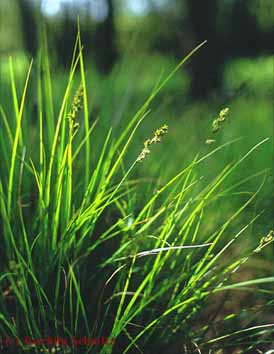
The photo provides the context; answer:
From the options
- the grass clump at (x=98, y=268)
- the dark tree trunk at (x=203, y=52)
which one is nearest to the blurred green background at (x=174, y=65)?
the dark tree trunk at (x=203, y=52)

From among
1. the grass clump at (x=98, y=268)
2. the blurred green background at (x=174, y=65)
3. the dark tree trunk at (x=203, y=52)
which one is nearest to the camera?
the grass clump at (x=98, y=268)

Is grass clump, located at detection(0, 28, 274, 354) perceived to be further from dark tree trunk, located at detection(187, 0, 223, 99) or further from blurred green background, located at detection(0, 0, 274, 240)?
dark tree trunk, located at detection(187, 0, 223, 99)

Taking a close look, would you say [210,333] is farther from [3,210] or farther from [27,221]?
[3,210]

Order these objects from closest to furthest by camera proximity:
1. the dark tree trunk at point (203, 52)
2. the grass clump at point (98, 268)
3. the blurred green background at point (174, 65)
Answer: the grass clump at point (98, 268) < the blurred green background at point (174, 65) < the dark tree trunk at point (203, 52)

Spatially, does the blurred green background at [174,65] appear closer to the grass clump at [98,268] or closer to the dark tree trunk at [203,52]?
the dark tree trunk at [203,52]

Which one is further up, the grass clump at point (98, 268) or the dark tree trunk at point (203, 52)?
the grass clump at point (98, 268)

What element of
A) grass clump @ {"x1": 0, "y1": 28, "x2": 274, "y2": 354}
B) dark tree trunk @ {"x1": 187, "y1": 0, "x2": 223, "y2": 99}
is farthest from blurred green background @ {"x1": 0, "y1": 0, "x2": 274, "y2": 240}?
grass clump @ {"x1": 0, "y1": 28, "x2": 274, "y2": 354}

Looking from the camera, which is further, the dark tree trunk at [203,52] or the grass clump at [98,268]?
the dark tree trunk at [203,52]

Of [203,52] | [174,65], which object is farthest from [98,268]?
[203,52]
